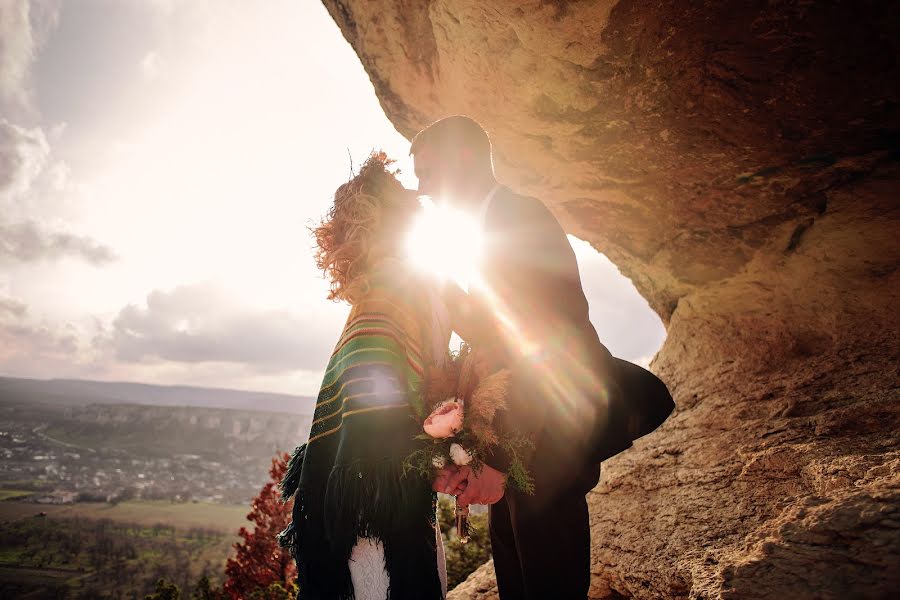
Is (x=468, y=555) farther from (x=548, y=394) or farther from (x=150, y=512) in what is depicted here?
(x=150, y=512)

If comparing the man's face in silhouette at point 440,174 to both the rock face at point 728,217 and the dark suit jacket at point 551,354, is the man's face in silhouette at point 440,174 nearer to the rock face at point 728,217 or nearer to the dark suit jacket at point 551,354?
the dark suit jacket at point 551,354

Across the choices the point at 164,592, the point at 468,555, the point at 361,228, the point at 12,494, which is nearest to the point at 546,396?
the point at 361,228

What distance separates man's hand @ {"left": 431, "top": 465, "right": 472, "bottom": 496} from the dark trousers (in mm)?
339

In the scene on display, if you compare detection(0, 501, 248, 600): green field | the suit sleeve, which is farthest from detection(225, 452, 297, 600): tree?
detection(0, 501, 248, 600): green field

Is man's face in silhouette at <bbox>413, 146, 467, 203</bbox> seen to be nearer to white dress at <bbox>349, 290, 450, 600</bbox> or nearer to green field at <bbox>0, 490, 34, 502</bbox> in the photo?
white dress at <bbox>349, 290, 450, 600</bbox>

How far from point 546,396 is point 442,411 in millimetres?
464

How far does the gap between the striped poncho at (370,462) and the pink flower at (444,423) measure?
11cm

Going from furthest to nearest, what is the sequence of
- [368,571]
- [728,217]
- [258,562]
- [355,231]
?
[258,562], [728,217], [355,231], [368,571]

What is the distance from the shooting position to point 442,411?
71.8 inches

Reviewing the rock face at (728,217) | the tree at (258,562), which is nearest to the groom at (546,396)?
the rock face at (728,217)

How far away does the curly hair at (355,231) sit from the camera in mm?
2152

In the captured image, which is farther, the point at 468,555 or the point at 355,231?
the point at 468,555

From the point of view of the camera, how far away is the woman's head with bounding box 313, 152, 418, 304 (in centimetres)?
215

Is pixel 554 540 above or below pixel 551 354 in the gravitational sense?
below
